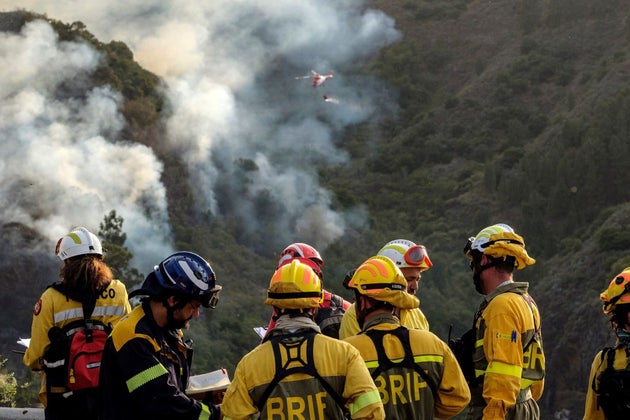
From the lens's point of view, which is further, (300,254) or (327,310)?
(300,254)

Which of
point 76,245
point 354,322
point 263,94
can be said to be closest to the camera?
point 76,245

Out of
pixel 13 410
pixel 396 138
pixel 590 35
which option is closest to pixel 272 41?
pixel 396 138

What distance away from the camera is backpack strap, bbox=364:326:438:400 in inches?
180

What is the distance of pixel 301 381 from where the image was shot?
411 cm

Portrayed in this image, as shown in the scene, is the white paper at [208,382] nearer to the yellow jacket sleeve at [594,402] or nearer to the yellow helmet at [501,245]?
the yellow helmet at [501,245]

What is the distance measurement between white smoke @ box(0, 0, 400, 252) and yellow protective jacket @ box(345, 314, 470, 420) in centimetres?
2785

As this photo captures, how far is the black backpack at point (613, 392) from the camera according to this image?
511cm

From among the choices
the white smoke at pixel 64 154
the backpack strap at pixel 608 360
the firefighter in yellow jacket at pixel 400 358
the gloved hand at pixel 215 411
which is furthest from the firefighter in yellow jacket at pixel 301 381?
the white smoke at pixel 64 154

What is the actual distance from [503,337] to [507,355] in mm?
100

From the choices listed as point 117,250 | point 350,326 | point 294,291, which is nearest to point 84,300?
point 350,326

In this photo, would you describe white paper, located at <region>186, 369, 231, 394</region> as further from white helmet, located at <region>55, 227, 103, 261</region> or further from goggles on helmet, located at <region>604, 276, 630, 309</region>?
goggles on helmet, located at <region>604, 276, 630, 309</region>

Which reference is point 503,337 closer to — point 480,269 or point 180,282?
point 480,269

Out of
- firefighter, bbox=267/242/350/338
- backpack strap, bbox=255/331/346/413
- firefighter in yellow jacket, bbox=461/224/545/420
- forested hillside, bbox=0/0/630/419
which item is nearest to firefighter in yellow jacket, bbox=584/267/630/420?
firefighter in yellow jacket, bbox=461/224/545/420

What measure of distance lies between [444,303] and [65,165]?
13.2m
